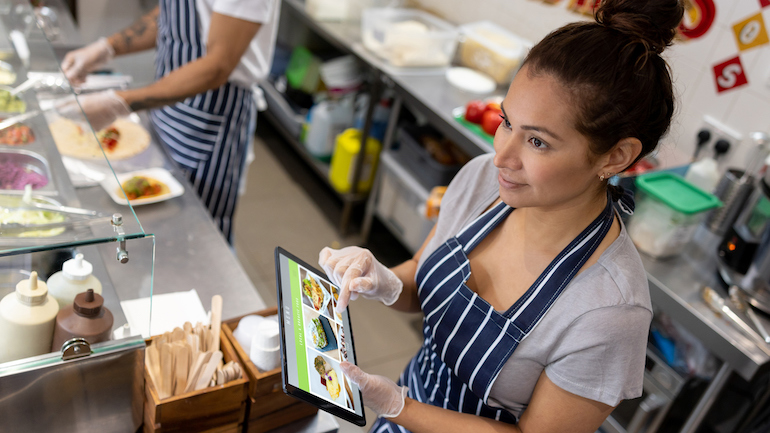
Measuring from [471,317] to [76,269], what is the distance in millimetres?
769

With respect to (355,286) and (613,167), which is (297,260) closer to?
(355,286)

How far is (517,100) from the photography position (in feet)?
3.50

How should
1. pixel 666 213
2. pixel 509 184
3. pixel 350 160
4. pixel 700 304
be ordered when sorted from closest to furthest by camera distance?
pixel 509 184 < pixel 700 304 < pixel 666 213 < pixel 350 160

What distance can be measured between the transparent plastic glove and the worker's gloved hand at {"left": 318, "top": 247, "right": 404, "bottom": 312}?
0.46ft

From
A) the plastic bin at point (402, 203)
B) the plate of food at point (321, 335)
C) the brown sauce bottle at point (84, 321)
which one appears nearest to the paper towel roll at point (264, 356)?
the plate of food at point (321, 335)

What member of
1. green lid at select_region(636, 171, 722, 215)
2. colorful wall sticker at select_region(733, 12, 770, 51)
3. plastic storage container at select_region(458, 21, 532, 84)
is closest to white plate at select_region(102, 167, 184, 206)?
green lid at select_region(636, 171, 722, 215)

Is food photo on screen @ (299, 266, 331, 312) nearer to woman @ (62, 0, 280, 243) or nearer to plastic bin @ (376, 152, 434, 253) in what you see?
woman @ (62, 0, 280, 243)

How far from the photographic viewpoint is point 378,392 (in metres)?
1.15

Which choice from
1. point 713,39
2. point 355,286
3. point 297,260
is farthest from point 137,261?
point 713,39

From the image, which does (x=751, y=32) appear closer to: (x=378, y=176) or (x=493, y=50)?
(x=493, y=50)

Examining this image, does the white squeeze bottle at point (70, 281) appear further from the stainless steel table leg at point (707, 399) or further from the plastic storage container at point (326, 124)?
the plastic storage container at point (326, 124)

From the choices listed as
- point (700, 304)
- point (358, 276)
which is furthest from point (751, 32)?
point (358, 276)

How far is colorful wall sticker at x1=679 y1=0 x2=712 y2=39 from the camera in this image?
2600 millimetres

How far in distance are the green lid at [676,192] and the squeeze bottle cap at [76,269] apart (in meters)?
1.88
